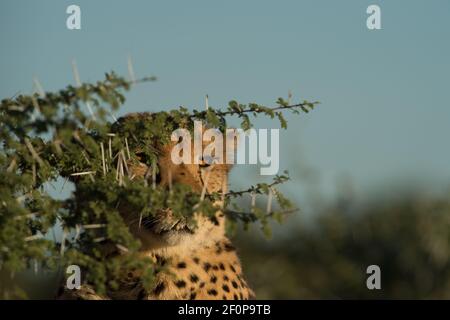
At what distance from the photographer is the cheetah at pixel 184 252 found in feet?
20.8

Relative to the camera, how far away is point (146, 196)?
501 cm

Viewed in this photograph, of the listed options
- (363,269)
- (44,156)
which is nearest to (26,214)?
(44,156)

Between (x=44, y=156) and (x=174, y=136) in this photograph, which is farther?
(x=174, y=136)

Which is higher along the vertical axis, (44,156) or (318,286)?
(44,156)

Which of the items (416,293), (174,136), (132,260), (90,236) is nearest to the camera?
(132,260)

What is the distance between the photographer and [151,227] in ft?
20.9

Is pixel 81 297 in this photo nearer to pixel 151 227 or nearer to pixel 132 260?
pixel 151 227

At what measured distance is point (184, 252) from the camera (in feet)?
21.7

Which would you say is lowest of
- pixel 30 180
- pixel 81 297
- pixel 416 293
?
pixel 416 293

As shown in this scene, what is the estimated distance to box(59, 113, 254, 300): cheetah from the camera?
20.8 feet

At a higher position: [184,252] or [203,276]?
[184,252]
